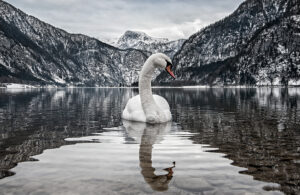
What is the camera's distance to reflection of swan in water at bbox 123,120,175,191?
5.65 meters

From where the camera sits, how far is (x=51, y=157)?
798 centimetres

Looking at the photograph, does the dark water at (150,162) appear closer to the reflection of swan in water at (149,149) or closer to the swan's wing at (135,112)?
the reflection of swan in water at (149,149)

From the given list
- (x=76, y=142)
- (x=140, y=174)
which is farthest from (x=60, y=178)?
(x=76, y=142)

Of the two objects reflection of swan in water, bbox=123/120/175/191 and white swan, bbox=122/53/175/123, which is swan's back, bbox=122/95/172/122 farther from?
reflection of swan in water, bbox=123/120/175/191

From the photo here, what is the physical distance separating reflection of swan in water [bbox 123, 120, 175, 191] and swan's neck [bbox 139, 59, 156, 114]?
0.98 m

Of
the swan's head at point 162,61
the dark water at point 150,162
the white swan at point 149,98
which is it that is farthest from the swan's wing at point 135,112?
the dark water at point 150,162

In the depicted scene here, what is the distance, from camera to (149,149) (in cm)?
898

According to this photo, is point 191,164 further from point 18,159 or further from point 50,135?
point 50,135

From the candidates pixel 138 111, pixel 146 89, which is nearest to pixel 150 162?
pixel 146 89

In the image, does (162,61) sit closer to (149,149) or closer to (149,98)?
(149,98)

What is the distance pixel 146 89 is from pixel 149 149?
249 inches

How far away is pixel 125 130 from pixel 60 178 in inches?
296

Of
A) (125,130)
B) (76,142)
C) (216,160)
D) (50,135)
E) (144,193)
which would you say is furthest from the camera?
(125,130)

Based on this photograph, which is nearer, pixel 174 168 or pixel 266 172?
pixel 266 172
